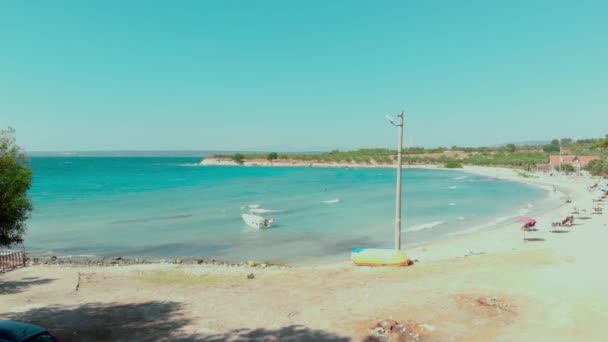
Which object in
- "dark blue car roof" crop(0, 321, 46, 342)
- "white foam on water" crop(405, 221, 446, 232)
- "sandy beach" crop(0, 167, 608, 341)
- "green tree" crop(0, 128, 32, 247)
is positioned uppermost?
"green tree" crop(0, 128, 32, 247)

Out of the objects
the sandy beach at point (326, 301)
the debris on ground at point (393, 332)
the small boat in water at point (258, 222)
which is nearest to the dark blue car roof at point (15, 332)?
the sandy beach at point (326, 301)

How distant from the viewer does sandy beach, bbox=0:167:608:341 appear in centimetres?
966

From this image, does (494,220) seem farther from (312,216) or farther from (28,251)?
(28,251)

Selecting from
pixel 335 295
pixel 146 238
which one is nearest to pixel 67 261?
pixel 146 238

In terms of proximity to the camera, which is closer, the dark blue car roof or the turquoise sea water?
the dark blue car roof

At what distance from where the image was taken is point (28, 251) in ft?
81.6

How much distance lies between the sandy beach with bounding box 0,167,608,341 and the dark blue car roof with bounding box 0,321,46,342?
9.91ft

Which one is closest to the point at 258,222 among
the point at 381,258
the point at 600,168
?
the point at 381,258

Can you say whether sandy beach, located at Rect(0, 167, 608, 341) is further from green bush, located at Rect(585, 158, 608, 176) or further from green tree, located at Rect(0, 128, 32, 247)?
green bush, located at Rect(585, 158, 608, 176)

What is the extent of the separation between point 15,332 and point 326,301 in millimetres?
7860

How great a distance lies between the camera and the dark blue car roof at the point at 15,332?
6.31 meters

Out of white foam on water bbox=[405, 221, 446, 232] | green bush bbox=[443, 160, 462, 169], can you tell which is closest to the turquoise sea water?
white foam on water bbox=[405, 221, 446, 232]

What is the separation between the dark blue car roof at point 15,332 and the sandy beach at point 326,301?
302 centimetres

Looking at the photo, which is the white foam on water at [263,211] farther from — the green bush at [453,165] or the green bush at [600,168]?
the green bush at [453,165]
